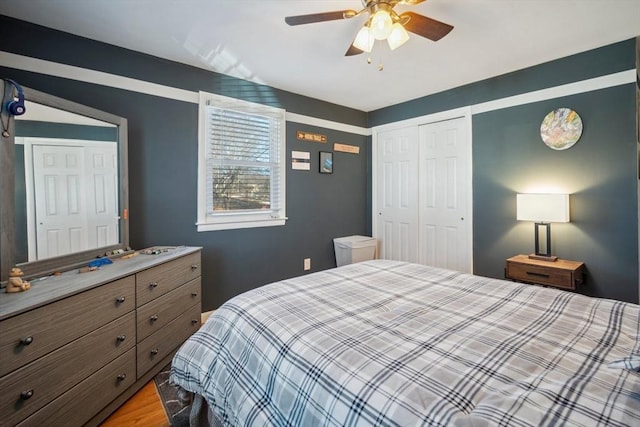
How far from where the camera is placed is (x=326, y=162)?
3.86 meters

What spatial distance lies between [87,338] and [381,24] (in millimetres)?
2318

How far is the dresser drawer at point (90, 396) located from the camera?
129cm

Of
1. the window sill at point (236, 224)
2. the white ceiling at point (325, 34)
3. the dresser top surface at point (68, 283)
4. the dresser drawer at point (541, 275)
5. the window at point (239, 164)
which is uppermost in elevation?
the white ceiling at point (325, 34)

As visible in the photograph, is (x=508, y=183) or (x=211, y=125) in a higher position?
(x=211, y=125)

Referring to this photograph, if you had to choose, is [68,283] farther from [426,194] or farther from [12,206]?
[426,194]

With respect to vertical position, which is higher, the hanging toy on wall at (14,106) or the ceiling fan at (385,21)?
the ceiling fan at (385,21)

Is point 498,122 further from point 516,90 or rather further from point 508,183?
point 508,183

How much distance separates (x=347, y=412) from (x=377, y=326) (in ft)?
1.41

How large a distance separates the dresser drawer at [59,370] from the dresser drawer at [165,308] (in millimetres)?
106

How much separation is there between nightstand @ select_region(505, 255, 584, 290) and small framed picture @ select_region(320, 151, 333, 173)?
2.30m

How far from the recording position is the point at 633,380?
2.62 ft

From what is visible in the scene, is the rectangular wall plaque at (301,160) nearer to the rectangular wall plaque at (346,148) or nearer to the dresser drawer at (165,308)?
the rectangular wall plaque at (346,148)

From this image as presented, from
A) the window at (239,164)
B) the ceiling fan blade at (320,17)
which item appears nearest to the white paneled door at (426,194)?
the window at (239,164)

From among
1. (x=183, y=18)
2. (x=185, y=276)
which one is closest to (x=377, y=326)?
(x=185, y=276)
